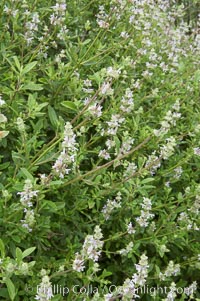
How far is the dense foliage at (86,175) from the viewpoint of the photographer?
182 cm

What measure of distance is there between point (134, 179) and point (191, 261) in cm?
55

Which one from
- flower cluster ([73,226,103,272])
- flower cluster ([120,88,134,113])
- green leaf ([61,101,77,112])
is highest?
green leaf ([61,101,77,112])

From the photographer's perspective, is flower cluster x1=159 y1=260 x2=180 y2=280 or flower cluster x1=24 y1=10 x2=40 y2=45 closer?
flower cluster x1=159 y1=260 x2=180 y2=280

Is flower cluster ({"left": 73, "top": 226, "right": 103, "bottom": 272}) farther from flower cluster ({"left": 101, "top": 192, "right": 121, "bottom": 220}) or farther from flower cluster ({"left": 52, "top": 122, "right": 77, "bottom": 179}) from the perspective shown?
flower cluster ({"left": 101, "top": 192, "right": 121, "bottom": 220})

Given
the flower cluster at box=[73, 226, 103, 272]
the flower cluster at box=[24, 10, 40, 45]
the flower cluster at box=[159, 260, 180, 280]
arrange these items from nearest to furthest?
the flower cluster at box=[73, 226, 103, 272]
the flower cluster at box=[159, 260, 180, 280]
the flower cluster at box=[24, 10, 40, 45]

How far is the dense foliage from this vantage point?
1821 millimetres

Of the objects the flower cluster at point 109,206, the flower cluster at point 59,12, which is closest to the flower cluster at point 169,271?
the flower cluster at point 109,206

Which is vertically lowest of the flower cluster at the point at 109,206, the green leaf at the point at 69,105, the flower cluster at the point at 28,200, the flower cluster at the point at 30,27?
the flower cluster at the point at 109,206

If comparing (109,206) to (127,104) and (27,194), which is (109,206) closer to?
(127,104)

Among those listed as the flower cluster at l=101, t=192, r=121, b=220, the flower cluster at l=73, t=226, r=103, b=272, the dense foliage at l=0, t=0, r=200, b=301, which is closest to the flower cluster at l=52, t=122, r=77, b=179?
the dense foliage at l=0, t=0, r=200, b=301

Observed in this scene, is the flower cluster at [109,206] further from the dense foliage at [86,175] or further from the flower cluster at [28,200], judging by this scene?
the flower cluster at [28,200]

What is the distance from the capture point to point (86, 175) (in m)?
1.91

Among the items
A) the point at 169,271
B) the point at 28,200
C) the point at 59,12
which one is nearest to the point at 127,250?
the point at 169,271

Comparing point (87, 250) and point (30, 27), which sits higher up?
point (30, 27)
